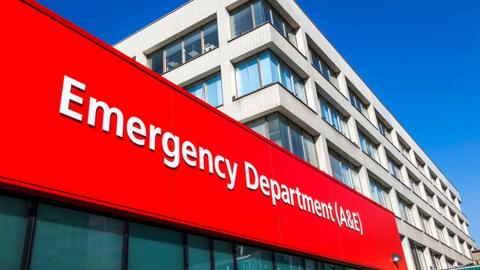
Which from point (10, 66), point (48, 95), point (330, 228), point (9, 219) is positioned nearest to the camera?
point (9, 219)

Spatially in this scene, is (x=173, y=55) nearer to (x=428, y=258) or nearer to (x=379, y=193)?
(x=379, y=193)

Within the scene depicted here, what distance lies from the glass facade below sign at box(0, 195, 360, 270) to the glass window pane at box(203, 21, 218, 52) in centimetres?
1482

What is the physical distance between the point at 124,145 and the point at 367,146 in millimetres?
27630

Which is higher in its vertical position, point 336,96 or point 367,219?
point 336,96

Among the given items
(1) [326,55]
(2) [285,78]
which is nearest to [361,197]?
(2) [285,78]

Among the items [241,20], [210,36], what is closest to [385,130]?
[241,20]

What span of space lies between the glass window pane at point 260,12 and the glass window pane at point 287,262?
1274 centimetres

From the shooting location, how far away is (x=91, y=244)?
7227mm

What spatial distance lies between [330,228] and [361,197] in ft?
16.8

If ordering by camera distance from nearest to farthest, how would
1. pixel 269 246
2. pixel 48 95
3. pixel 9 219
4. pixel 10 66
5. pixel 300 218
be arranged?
pixel 9 219 → pixel 10 66 → pixel 48 95 → pixel 269 246 → pixel 300 218

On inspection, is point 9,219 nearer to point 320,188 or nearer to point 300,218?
point 300,218

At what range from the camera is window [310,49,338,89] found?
2697 cm

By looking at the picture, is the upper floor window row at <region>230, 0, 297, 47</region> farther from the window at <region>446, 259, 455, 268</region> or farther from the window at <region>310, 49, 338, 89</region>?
the window at <region>446, 259, 455, 268</region>

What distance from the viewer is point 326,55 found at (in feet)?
93.1
